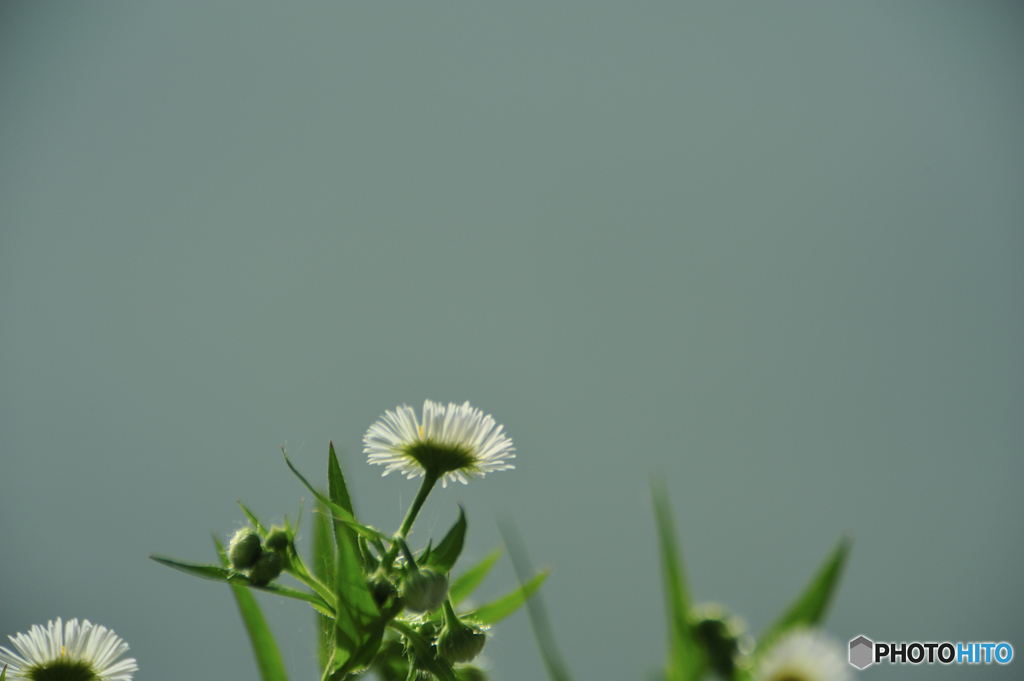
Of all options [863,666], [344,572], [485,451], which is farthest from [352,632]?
[863,666]

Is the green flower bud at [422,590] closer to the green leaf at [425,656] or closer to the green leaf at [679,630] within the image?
the green leaf at [425,656]

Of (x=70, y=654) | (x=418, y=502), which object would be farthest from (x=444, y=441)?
(x=70, y=654)

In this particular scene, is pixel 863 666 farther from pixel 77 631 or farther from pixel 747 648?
pixel 77 631

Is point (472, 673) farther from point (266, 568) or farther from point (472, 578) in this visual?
point (266, 568)

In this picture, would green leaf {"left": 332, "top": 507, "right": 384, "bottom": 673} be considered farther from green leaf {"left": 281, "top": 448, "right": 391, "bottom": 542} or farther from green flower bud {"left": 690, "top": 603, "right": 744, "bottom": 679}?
green flower bud {"left": 690, "top": 603, "right": 744, "bottom": 679}

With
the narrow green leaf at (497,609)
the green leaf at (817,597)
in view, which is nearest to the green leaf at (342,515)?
the narrow green leaf at (497,609)
